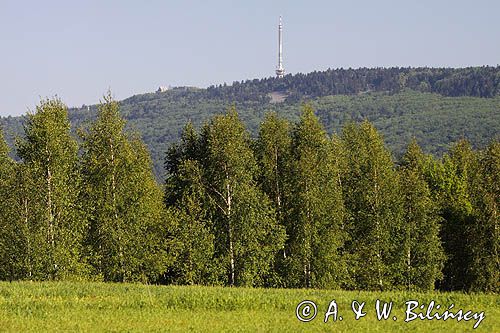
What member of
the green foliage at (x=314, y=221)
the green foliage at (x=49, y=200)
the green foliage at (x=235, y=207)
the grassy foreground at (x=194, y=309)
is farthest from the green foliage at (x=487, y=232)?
the green foliage at (x=49, y=200)

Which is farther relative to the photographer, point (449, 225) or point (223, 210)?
point (449, 225)

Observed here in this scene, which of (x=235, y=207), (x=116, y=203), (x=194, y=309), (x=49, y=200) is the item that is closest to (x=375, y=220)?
(x=235, y=207)

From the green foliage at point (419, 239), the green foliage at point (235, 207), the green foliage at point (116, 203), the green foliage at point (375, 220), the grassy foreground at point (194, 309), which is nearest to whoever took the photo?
the grassy foreground at point (194, 309)

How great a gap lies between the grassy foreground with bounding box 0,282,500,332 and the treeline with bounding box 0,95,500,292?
1056 centimetres

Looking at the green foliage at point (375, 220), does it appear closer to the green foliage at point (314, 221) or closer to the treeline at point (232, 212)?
the treeline at point (232, 212)

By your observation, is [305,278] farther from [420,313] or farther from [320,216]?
[420,313]

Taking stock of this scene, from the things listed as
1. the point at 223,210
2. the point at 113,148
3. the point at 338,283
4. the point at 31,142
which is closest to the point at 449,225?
the point at 338,283

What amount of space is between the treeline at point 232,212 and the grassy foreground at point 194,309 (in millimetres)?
10562

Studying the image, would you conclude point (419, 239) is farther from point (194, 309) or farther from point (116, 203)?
point (194, 309)

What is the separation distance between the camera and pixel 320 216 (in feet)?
186

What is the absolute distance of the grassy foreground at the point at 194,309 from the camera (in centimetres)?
2888

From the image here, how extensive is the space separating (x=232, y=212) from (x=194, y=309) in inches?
845

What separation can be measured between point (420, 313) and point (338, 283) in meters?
25.6

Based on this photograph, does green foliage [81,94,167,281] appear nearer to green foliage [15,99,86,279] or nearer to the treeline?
the treeline
